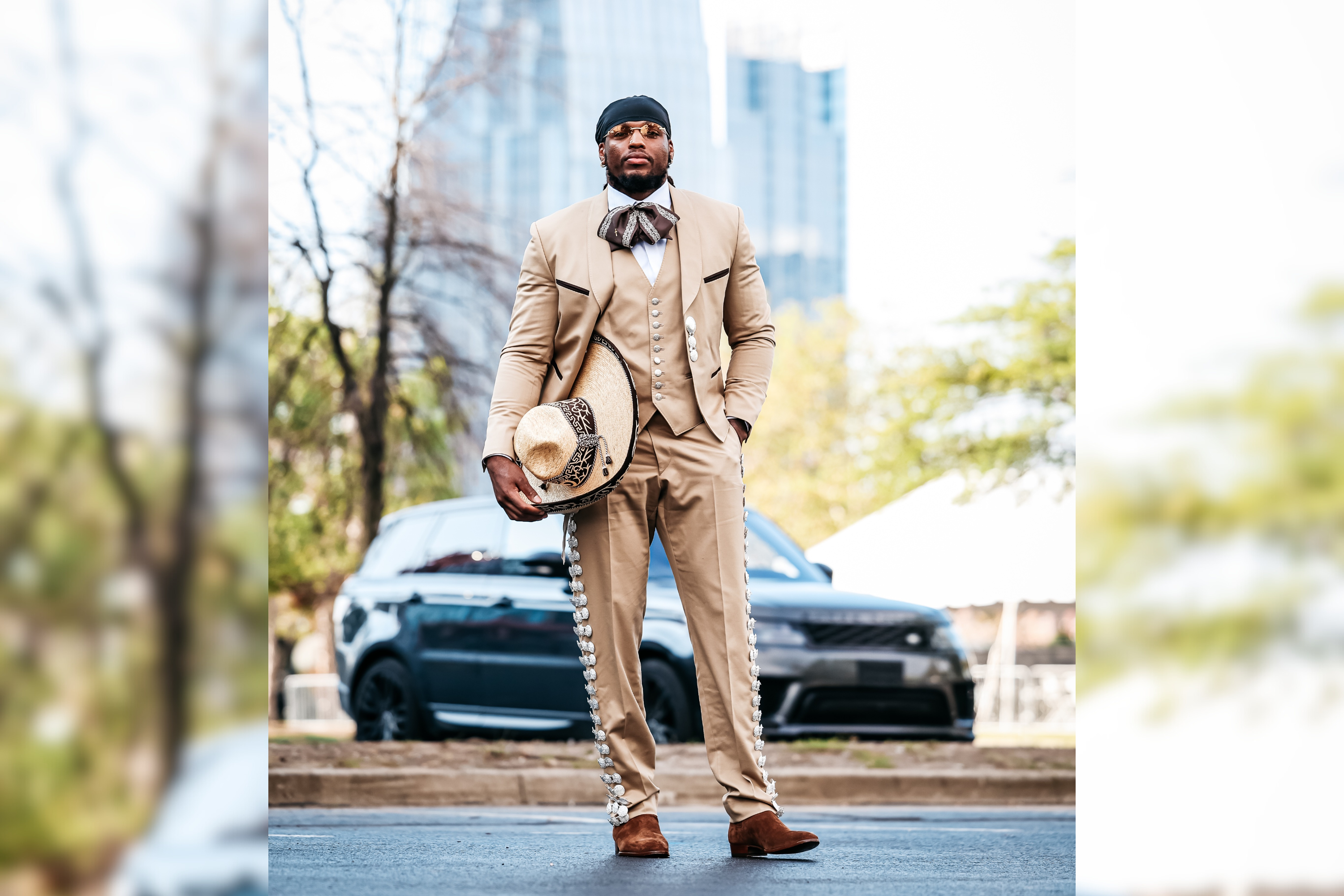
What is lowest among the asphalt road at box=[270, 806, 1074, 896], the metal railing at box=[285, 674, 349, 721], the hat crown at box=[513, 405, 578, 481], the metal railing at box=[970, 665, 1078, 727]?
the metal railing at box=[285, 674, 349, 721]

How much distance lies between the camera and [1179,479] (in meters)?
2.41

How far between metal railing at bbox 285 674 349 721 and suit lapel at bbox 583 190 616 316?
85.6ft

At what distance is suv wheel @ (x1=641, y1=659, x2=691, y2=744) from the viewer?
9430 millimetres

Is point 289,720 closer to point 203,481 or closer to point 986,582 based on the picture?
point 986,582

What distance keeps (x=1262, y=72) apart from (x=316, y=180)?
534 inches

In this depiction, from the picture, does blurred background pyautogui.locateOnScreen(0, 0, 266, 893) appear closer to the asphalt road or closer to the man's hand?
the asphalt road

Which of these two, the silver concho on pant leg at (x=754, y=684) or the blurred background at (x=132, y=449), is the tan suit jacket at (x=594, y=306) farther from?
the blurred background at (x=132, y=449)

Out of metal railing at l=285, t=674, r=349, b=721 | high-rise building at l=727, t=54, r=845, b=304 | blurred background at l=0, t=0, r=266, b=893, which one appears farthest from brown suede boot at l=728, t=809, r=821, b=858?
high-rise building at l=727, t=54, r=845, b=304

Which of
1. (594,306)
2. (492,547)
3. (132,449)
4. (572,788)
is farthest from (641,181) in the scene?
(492,547)

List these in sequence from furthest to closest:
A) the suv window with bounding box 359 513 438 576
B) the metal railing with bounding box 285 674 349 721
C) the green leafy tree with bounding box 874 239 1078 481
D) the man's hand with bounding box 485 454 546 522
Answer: the metal railing with bounding box 285 674 349 721
the green leafy tree with bounding box 874 239 1078 481
the suv window with bounding box 359 513 438 576
the man's hand with bounding box 485 454 546 522

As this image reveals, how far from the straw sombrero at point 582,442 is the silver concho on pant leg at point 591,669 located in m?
0.22

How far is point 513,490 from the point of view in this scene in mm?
4691

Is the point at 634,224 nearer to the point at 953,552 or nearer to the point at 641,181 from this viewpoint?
the point at 641,181

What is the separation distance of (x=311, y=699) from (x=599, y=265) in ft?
104
